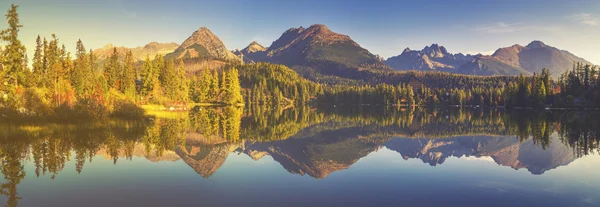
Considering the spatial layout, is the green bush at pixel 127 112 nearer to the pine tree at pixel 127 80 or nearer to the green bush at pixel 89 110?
the green bush at pixel 89 110

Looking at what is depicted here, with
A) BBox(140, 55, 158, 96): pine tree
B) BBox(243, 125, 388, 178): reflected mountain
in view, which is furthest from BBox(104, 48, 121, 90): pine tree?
BBox(243, 125, 388, 178): reflected mountain

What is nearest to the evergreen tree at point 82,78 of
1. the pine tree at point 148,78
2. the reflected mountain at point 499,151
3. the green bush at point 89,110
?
the pine tree at point 148,78

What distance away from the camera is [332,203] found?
1733 centimetres

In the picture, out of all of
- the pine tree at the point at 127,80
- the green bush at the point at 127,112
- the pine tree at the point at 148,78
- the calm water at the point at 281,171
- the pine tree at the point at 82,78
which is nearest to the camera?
the calm water at the point at 281,171

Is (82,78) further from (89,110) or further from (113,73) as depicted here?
(89,110)

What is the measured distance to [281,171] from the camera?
83.7ft

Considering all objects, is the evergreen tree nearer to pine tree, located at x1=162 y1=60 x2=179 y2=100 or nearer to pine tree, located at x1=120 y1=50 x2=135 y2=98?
pine tree, located at x1=120 y1=50 x2=135 y2=98

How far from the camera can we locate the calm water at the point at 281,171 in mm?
18109

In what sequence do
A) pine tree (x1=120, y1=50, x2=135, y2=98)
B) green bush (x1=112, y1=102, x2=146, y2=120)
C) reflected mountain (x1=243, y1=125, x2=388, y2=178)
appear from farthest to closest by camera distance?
pine tree (x1=120, y1=50, x2=135, y2=98) < green bush (x1=112, y1=102, x2=146, y2=120) < reflected mountain (x1=243, y1=125, x2=388, y2=178)

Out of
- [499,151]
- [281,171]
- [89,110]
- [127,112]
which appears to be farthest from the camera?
[127,112]

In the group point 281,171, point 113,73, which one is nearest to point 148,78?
point 113,73

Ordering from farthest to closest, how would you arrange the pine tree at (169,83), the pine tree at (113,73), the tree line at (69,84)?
1. the pine tree at (169,83)
2. the pine tree at (113,73)
3. the tree line at (69,84)

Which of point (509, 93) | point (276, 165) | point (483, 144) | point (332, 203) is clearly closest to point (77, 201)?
point (332, 203)

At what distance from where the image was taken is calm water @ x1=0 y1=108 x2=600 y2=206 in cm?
1811
